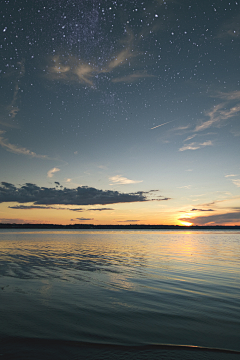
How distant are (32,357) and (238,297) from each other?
10047 millimetres

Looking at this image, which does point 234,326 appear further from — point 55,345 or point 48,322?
point 48,322

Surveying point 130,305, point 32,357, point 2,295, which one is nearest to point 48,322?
point 32,357

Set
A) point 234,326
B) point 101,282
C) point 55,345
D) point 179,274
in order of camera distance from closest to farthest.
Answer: point 55,345 → point 234,326 → point 101,282 → point 179,274

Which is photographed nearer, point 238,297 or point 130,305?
point 130,305

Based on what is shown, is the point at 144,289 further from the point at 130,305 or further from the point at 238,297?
the point at 238,297

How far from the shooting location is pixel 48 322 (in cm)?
810

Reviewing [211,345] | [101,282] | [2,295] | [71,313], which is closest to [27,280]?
[2,295]

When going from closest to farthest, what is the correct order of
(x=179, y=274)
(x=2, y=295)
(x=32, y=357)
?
1. (x=32, y=357)
2. (x=2, y=295)
3. (x=179, y=274)

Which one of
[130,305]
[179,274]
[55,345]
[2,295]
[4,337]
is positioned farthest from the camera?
[179,274]

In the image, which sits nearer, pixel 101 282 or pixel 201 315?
pixel 201 315

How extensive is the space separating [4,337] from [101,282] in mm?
8081

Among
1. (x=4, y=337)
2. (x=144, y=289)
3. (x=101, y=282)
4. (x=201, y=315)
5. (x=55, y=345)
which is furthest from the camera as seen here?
(x=101, y=282)

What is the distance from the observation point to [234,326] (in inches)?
312

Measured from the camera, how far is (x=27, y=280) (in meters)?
14.7
